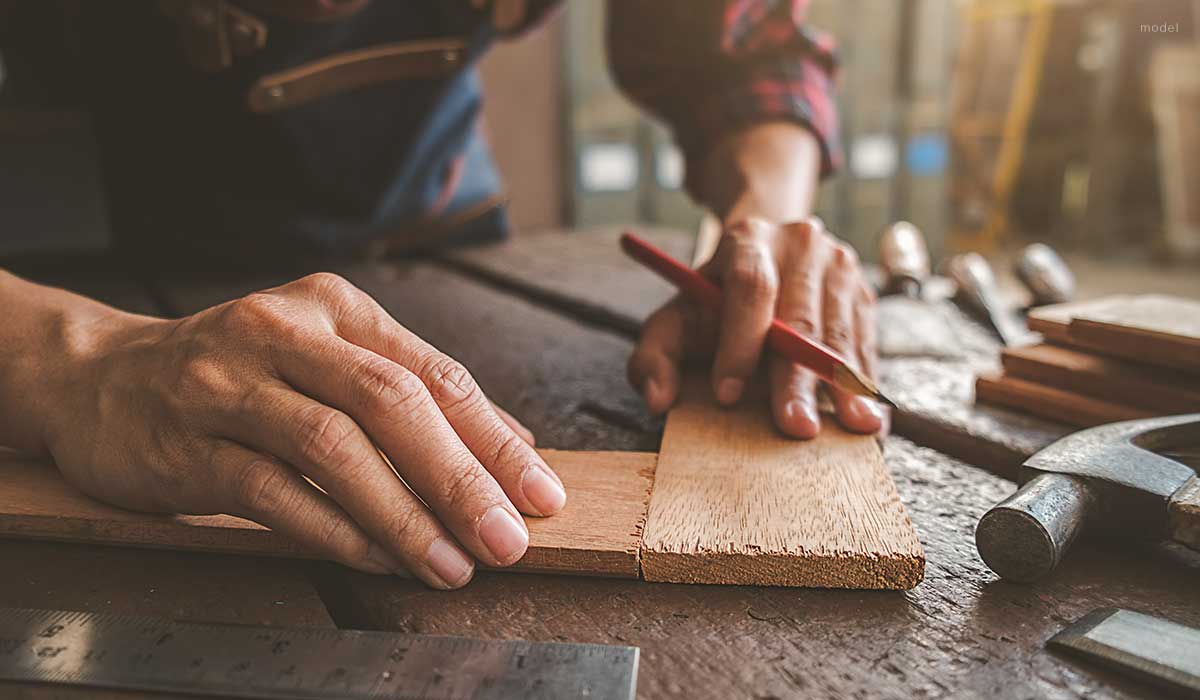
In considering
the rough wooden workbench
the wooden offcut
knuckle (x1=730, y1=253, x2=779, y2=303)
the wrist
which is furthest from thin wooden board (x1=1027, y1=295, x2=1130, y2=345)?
the wrist

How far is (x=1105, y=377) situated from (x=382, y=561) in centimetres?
84

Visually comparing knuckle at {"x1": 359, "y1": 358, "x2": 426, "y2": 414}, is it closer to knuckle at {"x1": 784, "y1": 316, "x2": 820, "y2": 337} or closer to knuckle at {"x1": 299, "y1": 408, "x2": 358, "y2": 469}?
knuckle at {"x1": 299, "y1": 408, "x2": 358, "y2": 469}

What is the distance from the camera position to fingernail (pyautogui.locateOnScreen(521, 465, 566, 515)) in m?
0.77

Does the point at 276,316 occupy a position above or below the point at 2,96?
below

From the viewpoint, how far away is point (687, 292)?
1.20 meters

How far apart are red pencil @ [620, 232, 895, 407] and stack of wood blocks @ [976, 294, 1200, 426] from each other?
10.8 inches

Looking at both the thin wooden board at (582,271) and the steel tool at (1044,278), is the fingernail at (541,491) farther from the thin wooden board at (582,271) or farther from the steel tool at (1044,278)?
the steel tool at (1044,278)

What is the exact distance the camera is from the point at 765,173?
150cm

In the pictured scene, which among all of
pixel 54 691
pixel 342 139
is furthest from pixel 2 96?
pixel 54 691

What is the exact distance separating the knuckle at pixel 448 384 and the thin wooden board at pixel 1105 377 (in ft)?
2.40

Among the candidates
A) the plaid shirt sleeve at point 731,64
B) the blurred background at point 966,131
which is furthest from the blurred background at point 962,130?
the plaid shirt sleeve at point 731,64

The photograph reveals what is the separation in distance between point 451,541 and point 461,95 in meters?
1.35

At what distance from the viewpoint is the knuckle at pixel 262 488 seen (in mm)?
727

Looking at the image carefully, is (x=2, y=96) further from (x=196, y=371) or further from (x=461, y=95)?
(x=196, y=371)
